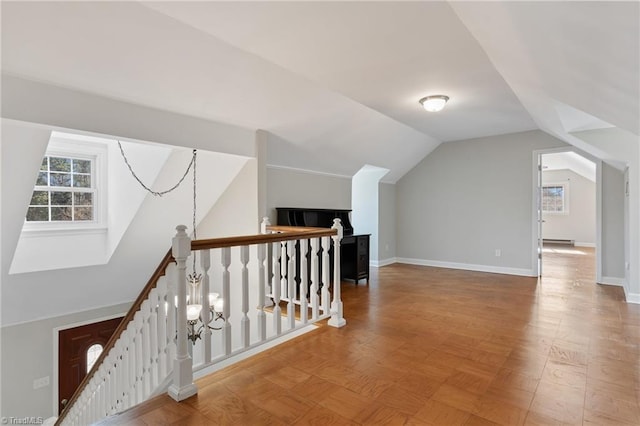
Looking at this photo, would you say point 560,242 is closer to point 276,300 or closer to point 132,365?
point 276,300

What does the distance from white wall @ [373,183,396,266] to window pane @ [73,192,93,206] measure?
485cm

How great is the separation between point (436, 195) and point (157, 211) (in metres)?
5.08

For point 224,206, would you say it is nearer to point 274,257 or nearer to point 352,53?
point 274,257

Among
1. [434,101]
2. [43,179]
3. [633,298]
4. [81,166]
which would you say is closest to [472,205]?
[633,298]

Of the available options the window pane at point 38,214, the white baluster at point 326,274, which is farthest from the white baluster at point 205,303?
the window pane at point 38,214

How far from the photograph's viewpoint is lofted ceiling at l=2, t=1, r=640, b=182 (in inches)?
68.2

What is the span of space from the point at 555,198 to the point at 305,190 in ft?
28.4

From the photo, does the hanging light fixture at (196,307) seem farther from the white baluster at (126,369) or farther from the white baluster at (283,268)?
the white baluster at (283,268)

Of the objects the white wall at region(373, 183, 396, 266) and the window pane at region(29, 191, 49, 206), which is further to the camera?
the white wall at region(373, 183, 396, 266)

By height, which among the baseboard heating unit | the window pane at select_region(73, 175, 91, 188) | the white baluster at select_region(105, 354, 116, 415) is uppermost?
the window pane at select_region(73, 175, 91, 188)

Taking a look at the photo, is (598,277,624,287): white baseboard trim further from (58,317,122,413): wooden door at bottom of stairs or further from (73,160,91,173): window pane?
(73,160,91,173): window pane

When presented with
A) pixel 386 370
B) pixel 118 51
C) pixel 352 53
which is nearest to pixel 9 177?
pixel 118 51

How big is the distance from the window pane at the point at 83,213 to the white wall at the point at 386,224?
15.9 ft

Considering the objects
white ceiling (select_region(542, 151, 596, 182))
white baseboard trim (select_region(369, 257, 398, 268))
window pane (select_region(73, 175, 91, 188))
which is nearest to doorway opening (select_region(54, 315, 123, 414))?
window pane (select_region(73, 175, 91, 188))
